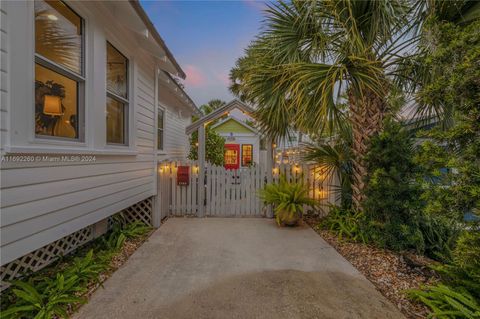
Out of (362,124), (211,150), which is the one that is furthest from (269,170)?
(211,150)

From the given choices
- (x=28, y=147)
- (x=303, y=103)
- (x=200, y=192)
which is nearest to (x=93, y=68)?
(x=28, y=147)

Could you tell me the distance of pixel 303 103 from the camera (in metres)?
3.53

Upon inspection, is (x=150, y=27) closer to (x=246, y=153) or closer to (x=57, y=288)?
(x=57, y=288)

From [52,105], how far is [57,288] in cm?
198

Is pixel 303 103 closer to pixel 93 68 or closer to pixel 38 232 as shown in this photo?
pixel 93 68

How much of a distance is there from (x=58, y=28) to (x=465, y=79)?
14.1ft

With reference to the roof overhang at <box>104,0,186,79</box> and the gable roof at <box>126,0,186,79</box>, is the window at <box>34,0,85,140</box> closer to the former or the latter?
the roof overhang at <box>104,0,186,79</box>

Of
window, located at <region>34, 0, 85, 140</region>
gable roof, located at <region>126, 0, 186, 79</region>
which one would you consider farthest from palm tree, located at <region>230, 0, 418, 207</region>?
window, located at <region>34, 0, 85, 140</region>

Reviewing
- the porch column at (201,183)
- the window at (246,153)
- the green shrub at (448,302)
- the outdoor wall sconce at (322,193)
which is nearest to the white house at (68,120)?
the porch column at (201,183)

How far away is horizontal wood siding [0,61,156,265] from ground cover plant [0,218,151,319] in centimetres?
49

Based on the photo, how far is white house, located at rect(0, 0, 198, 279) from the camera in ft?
6.13

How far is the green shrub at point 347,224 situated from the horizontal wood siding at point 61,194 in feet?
13.1

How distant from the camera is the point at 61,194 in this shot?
2416 mm

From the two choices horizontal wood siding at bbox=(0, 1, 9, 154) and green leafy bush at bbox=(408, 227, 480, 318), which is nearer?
horizontal wood siding at bbox=(0, 1, 9, 154)
